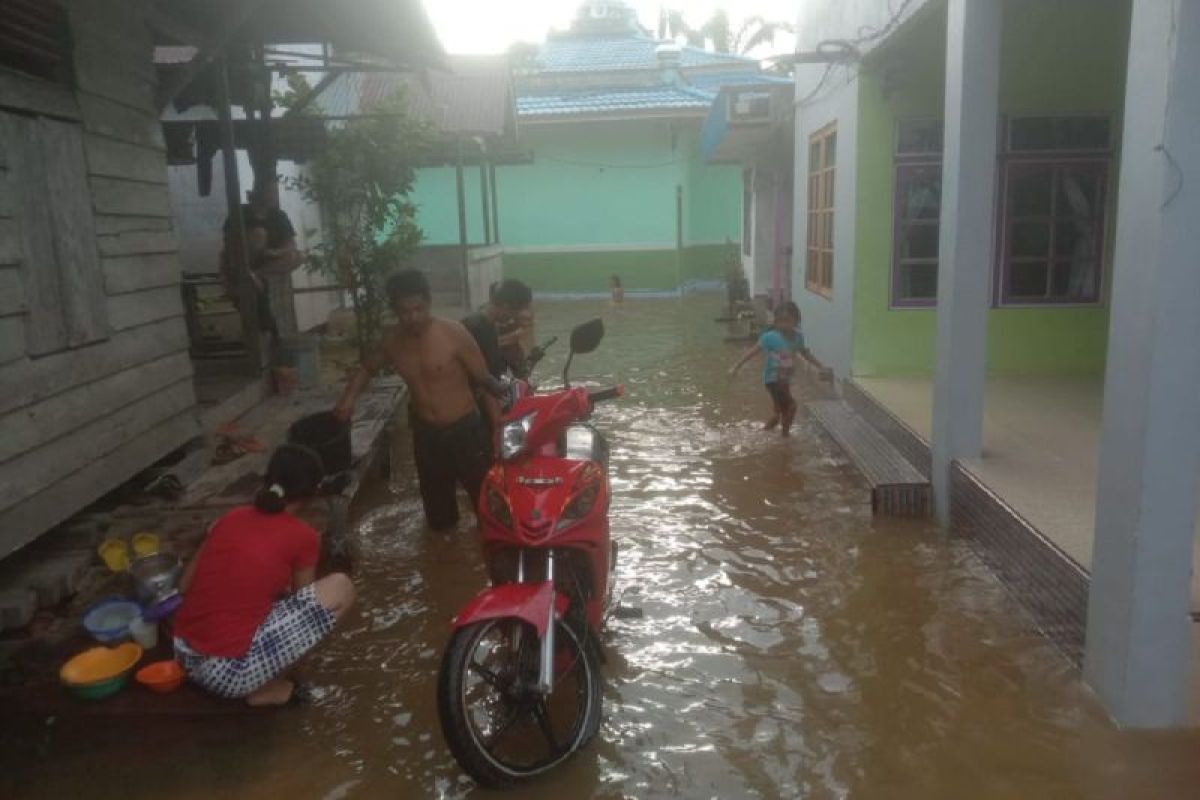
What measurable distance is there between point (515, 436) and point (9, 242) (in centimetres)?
255

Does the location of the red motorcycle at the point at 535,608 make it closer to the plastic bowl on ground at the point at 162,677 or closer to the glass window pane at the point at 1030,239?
the plastic bowl on ground at the point at 162,677

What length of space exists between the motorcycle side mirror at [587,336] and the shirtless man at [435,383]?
92 cm

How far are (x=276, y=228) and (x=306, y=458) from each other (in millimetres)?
5754

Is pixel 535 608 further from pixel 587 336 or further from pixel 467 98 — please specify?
pixel 467 98

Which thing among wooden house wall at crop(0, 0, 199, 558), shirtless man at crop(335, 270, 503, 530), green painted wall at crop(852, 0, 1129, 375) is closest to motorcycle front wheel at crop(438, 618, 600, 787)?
shirtless man at crop(335, 270, 503, 530)

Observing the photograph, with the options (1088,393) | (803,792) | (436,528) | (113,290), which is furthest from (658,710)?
(1088,393)

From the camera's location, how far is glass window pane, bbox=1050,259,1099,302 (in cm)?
827

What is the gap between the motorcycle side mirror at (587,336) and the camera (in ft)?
12.2

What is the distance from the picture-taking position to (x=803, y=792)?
308cm

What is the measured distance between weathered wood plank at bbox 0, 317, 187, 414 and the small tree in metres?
4.35

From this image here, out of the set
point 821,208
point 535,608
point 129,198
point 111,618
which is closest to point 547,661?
point 535,608

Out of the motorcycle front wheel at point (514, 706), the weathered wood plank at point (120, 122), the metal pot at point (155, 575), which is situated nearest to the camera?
the motorcycle front wheel at point (514, 706)

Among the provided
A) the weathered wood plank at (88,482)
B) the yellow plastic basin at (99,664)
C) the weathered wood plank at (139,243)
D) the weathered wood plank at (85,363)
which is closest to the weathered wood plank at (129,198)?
the weathered wood plank at (139,243)

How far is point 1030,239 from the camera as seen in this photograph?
8.24m
